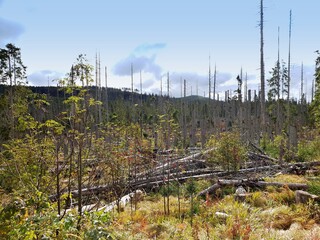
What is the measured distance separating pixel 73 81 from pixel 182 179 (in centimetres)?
664

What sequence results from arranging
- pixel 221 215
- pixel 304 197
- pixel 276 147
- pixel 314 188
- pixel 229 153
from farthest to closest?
1. pixel 276 147
2. pixel 229 153
3. pixel 314 188
4. pixel 304 197
5. pixel 221 215

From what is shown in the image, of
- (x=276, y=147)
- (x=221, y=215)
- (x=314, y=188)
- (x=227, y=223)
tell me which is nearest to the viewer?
(x=227, y=223)

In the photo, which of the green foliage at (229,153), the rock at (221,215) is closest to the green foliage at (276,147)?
the green foliage at (229,153)

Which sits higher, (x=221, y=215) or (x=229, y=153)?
(x=229, y=153)

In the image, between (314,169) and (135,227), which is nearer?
(135,227)

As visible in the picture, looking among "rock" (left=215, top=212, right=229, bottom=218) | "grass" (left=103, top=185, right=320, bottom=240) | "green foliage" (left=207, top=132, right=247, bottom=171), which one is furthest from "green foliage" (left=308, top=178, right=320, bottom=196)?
"green foliage" (left=207, top=132, right=247, bottom=171)

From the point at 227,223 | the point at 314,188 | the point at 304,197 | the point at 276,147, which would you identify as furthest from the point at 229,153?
the point at 276,147

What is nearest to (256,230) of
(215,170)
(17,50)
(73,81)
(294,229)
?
(294,229)

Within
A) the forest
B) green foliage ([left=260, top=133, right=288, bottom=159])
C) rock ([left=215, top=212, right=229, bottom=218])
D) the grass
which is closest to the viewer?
the forest

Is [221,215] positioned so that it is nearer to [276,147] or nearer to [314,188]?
[314,188]

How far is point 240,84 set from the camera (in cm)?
3519

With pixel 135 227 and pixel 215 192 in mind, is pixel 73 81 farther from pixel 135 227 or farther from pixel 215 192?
pixel 215 192

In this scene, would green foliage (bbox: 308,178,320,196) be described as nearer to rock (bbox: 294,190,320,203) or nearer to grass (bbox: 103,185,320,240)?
rock (bbox: 294,190,320,203)

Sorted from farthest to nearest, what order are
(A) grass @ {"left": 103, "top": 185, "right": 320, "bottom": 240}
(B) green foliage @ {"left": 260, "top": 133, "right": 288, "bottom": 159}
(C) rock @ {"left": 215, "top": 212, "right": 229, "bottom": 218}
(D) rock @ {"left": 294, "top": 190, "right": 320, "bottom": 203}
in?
1. (B) green foliage @ {"left": 260, "top": 133, "right": 288, "bottom": 159}
2. (D) rock @ {"left": 294, "top": 190, "right": 320, "bottom": 203}
3. (C) rock @ {"left": 215, "top": 212, "right": 229, "bottom": 218}
4. (A) grass @ {"left": 103, "top": 185, "right": 320, "bottom": 240}
